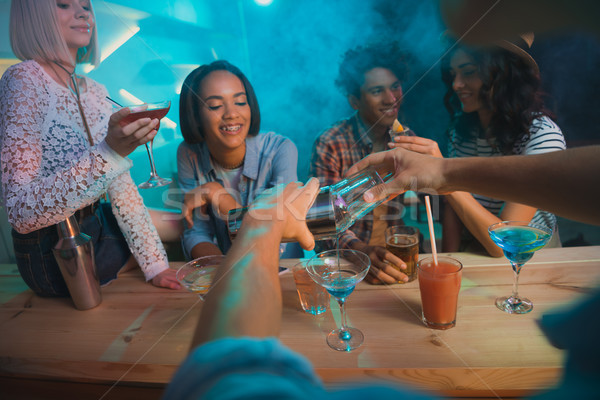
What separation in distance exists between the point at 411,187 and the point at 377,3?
1019 millimetres

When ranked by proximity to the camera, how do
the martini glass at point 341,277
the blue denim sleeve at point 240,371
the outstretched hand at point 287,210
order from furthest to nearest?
the martini glass at point 341,277, the outstretched hand at point 287,210, the blue denim sleeve at point 240,371

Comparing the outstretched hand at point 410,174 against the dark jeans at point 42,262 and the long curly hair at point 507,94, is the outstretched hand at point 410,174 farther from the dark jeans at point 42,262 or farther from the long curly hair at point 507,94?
the dark jeans at point 42,262

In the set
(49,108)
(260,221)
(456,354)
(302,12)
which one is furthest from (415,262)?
(302,12)

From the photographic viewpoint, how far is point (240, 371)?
0.92 feet

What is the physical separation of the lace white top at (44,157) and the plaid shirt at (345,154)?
914 mm

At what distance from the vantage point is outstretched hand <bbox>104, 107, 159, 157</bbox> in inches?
35.1

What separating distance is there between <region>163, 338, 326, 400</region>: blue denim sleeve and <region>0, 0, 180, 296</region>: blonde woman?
2.45 feet

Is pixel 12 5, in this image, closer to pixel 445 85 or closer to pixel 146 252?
pixel 146 252

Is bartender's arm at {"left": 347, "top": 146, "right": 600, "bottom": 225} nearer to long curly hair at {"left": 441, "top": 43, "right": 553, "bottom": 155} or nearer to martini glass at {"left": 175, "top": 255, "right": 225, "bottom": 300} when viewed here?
martini glass at {"left": 175, "top": 255, "right": 225, "bottom": 300}

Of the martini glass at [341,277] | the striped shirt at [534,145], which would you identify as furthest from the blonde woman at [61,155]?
the striped shirt at [534,145]

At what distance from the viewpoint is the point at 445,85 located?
1.66 meters

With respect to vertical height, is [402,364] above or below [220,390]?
below

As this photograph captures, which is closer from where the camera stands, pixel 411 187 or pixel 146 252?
pixel 411 187

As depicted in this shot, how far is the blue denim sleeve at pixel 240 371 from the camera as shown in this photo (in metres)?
0.27
